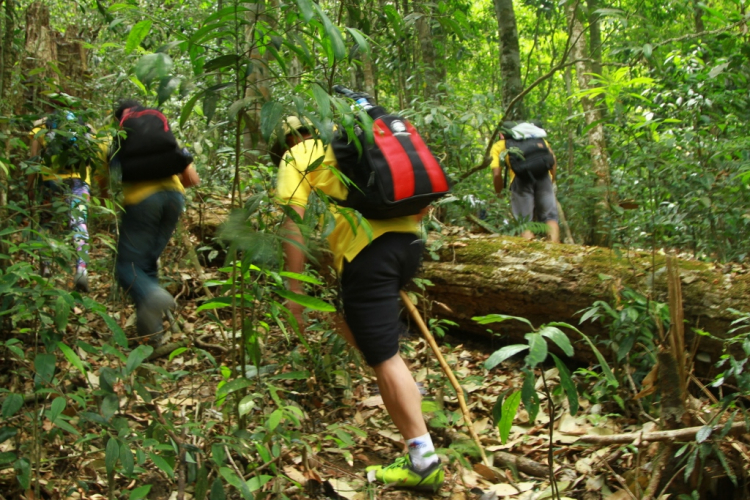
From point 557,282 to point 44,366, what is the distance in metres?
2.97

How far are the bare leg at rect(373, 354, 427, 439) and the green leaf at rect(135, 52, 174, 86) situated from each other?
1524 millimetres

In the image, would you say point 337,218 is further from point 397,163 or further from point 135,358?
point 135,358

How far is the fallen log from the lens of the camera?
11.3 ft

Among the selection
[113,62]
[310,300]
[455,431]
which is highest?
[113,62]

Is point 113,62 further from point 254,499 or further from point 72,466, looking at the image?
point 254,499

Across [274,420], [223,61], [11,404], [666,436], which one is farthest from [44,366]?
[666,436]

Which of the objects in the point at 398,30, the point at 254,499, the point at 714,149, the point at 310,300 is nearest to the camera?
the point at 254,499

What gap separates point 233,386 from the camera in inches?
89.4

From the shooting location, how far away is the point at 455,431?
3223mm

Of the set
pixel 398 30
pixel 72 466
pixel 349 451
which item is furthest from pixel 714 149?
pixel 72 466

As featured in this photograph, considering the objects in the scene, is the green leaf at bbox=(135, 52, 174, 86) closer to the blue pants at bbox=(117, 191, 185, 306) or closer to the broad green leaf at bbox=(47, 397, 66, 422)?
the broad green leaf at bbox=(47, 397, 66, 422)

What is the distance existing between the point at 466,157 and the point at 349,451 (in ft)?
12.4

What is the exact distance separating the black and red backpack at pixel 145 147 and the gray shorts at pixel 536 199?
365cm

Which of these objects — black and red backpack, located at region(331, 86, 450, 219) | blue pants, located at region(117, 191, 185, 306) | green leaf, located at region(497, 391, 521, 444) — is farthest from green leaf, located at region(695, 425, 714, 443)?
blue pants, located at region(117, 191, 185, 306)
